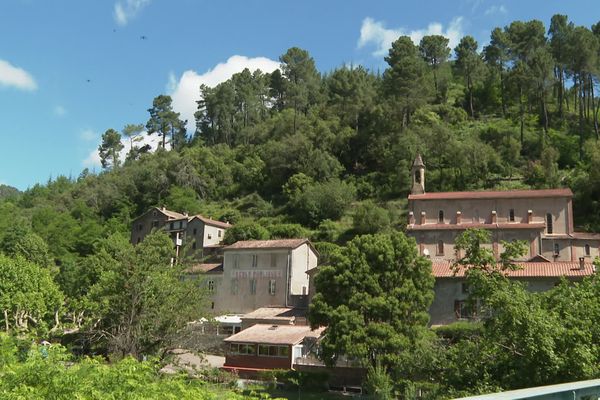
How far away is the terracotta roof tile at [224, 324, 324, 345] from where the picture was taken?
123 ft

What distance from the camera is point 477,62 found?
8981 cm

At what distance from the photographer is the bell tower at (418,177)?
6178 cm

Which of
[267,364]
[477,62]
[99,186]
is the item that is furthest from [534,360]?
[99,186]

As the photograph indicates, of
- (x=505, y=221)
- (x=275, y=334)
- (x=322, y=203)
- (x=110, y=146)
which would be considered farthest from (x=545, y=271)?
(x=110, y=146)

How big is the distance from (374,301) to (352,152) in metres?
51.8

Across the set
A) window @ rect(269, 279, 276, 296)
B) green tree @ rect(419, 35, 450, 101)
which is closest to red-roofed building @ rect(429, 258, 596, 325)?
window @ rect(269, 279, 276, 296)

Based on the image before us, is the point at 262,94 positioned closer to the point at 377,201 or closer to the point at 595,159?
the point at 377,201

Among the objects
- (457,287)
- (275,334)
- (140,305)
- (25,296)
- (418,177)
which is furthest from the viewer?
(418,177)

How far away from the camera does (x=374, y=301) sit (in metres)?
30.9

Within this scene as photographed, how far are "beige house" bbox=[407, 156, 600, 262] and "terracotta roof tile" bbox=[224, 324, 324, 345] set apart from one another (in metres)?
17.4

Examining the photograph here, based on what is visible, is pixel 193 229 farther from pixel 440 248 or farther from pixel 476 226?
pixel 476 226

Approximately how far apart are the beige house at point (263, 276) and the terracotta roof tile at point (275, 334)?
8903 mm

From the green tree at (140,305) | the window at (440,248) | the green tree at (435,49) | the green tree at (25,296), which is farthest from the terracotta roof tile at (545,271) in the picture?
the green tree at (435,49)

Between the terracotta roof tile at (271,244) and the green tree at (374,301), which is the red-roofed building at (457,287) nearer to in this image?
the green tree at (374,301)
